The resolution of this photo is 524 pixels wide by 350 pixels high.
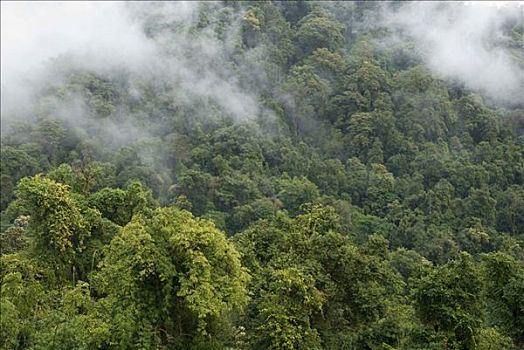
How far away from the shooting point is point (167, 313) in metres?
13.4

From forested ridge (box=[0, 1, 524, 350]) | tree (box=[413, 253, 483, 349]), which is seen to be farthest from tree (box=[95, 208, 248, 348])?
tree (box=[413, 253, 483, 349])

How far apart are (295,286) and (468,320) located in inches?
161

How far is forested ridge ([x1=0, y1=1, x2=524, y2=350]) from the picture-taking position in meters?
13.8

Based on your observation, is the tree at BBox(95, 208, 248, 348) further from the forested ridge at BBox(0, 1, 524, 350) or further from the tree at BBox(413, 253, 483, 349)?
the tree at BBox(413, 253, 483, 349)

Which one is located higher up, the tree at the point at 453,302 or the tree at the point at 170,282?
the tree at the point at 453,302

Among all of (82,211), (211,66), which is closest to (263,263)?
(82,211)

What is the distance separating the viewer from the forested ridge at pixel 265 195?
45.3 feet

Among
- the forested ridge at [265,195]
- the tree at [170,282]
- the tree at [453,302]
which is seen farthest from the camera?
the tree at [453,302]

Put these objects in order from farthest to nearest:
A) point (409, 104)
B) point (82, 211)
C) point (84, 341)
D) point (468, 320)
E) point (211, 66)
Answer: point (211, 66) < point (409, 104) < point (82, 211) < point (468, 320) < point (84, 341)

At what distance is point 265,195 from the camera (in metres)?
49.0

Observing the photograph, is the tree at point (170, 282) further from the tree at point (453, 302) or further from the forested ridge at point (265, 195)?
the tree at point (453, 302)

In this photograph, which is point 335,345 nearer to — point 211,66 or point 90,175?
point 90,175

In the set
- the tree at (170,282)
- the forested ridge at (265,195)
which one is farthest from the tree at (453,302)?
the tree at (170,282)

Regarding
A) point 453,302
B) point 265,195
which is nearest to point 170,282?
point 453,302
